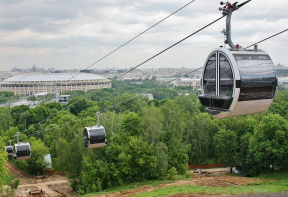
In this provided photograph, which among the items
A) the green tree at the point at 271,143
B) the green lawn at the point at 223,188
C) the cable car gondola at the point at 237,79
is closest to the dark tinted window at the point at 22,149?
the green lawn at the point at 223,188

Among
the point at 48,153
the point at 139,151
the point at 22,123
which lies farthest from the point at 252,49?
the point at 22,123

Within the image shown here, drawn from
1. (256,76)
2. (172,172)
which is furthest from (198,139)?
(256,76)

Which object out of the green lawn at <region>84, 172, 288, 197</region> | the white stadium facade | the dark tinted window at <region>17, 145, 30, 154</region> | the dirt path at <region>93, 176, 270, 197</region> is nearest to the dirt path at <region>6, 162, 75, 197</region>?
the green lawn at <region>84, 172, 288, 197</region>

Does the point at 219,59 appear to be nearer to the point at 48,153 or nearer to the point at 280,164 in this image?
the point at 280,164

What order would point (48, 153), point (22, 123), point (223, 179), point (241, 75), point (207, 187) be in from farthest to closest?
point (22, 123)
point (48, 153)
point (223, 179)
point (207, 187)
point (241, 75)

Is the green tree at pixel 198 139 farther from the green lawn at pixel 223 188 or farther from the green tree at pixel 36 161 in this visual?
the green tree at pixel 36 161

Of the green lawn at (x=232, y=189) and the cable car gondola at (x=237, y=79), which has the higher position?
the cable car gondola at (x=237, y=79)

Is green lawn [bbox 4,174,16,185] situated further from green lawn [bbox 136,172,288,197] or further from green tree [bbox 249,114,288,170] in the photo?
green tree [bbox 249,114,288,170]

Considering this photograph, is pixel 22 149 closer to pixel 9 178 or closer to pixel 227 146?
pixel 9 178
